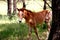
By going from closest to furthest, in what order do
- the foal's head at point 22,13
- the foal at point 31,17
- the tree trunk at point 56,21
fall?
the tree trunk at point 56,21
the foal's head at point 22,13
the foal at point 31,17

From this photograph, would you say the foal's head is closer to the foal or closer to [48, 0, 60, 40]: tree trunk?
the foal

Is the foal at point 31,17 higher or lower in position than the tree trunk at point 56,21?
lower

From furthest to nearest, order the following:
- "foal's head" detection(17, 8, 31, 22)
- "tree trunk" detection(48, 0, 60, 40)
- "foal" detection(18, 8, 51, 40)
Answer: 1. "foal" detection(18, 8, 51, 40)
2. "foal's head" detection(17, 8, 31, 22)
3. "tree trunk" detection(48, 0, 60, 40)

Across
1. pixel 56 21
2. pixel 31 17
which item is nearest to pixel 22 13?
pixel 31 17

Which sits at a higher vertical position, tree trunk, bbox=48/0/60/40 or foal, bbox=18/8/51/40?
tree trunk, bbox=48/0/60/40

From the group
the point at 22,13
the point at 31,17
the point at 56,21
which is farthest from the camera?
the point at 31,17

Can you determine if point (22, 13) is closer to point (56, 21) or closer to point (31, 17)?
point (31, 17)

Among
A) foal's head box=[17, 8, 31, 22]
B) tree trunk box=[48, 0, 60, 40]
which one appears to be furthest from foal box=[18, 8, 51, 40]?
tree trunk box=[48, 0, 60, 40]

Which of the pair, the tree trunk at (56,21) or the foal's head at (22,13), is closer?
the tree trunk at (56,21)

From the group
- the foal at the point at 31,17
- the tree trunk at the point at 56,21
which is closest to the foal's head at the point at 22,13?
the foal at the point at 31,17

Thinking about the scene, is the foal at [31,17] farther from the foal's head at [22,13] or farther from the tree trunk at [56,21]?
the tree trunk at [56,21]

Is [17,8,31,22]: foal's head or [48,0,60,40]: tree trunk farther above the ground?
[48,0,60,40]: tree trunk

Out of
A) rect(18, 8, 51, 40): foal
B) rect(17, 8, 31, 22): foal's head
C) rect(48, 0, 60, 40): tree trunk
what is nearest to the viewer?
rect(48, 0, 60, 40): tree trunk

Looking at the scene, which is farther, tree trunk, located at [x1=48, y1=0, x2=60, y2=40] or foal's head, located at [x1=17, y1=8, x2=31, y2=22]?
foal's head, located at [x1=17, y1=8, x2=31, y2=22]
